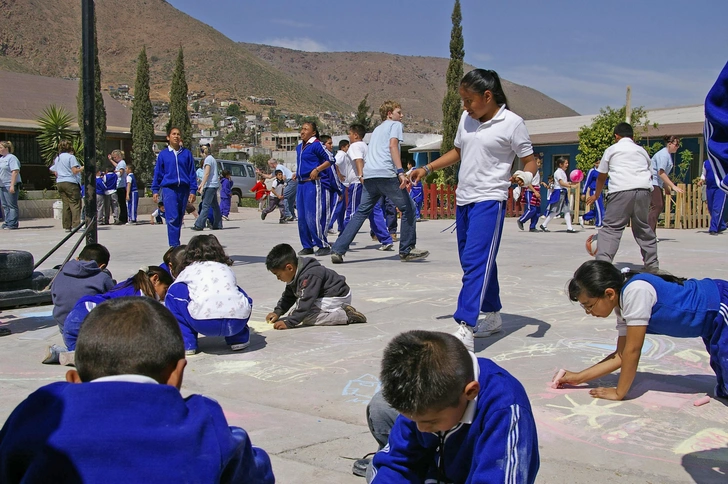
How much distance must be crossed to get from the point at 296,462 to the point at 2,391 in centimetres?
202

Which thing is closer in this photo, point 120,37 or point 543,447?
point 543,447

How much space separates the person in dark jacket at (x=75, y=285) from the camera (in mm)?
4988

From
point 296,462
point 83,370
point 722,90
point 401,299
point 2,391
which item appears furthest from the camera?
point 401,299

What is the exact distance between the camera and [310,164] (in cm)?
984

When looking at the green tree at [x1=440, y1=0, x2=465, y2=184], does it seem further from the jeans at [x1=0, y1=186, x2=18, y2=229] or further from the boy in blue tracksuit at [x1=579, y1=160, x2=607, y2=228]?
the jeans at [x1=0, y1=186, x2=18, y2=229]

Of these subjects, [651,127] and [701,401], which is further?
[651,127]

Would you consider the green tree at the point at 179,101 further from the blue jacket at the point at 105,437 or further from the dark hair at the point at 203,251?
the blue jacket at the point at 105,437

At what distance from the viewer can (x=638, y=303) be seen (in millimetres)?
3596

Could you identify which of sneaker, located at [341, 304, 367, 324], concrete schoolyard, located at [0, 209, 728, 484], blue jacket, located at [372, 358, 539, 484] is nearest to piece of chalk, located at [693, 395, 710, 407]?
concrete schoolyard, located at [0, 209, 728, 484]

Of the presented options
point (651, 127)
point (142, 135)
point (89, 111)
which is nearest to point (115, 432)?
point (89, 111)

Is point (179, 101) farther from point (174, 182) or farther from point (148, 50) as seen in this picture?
point (148, 50)

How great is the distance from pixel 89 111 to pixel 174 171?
2429mm

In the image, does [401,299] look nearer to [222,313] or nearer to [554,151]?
[222,313]

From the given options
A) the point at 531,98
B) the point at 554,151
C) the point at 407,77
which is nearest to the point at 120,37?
the point at 407,77
